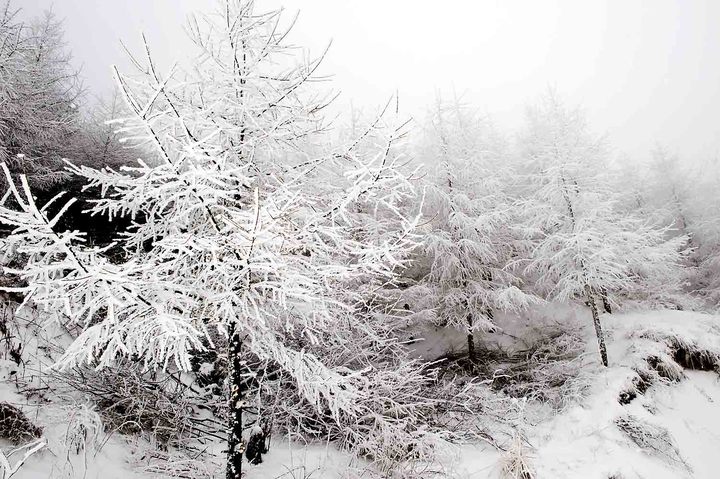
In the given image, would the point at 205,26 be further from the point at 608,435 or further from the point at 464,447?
the point at 608,435

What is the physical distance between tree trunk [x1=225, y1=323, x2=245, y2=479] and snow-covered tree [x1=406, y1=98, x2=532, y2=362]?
719 cm

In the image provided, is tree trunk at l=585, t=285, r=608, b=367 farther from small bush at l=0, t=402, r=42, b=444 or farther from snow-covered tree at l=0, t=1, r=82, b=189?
snow-covered tree at l=0, t=1, r=82, b=189

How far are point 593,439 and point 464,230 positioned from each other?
236 inches

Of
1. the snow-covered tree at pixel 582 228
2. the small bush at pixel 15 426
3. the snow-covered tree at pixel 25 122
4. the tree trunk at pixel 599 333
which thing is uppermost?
the snow-covered tree at pixel 25 122

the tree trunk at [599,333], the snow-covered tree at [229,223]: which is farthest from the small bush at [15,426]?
the tree trunk at [599,333]

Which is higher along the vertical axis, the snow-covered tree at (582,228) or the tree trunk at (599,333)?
the snow-covered tree at (582,228)

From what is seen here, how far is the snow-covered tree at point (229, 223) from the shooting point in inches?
109

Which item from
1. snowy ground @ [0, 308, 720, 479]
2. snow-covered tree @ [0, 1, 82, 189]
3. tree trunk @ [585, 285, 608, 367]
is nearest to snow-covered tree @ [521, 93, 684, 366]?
tree trunk @ [585, 285, 608, 367]

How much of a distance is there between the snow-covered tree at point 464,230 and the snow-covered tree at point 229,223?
6483 millimetres

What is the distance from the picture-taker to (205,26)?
15.5ft

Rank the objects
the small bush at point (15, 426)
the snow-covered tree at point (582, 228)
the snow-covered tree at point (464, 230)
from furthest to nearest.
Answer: the snow-covered tree at point (464, 230)
the snow-covered tree at point (582, 228)
the small bush at point (15, 426)

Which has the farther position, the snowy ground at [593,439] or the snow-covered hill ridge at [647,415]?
the snow-covered hill ridge at [647,415]

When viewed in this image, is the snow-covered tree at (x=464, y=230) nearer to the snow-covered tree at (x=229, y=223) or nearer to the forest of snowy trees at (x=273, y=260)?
the forest of snowy trees at (x=273, y=260)

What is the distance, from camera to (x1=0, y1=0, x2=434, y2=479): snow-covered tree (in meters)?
2.77
